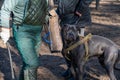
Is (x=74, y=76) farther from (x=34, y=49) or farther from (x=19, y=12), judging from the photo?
(x=19, y=12)

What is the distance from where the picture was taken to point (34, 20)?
5238 millimetres

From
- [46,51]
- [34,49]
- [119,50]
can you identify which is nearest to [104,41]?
[119,50]

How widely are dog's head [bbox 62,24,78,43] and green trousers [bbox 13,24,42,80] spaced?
0.50 metres

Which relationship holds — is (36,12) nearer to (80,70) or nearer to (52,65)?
(80,70)

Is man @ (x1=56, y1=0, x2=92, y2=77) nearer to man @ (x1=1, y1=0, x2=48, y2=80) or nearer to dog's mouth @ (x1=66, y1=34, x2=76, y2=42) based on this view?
dog's mouth @ (x1=66, y1=34, x2=76, y2=42)

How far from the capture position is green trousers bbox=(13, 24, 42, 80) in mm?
5289

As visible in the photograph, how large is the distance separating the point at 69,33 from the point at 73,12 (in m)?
1.22

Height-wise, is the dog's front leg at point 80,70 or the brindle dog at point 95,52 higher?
the brindle dog at point 95,52

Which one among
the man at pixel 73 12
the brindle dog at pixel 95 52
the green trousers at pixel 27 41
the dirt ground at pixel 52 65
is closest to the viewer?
the green trousers at pixel 27 41

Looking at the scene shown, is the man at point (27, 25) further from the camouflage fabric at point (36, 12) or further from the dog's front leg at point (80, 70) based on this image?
the dog's front leg at point (80, 70)

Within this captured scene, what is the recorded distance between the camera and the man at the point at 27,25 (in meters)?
5.04

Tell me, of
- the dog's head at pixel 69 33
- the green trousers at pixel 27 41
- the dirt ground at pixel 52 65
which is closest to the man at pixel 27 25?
the green trousers at pixel 27 41

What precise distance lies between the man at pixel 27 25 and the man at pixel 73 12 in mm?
1345

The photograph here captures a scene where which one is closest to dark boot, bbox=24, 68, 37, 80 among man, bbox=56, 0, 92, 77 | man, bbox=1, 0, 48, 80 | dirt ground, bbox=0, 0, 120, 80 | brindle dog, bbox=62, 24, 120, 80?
man, bbox=1, 0, 48, 80
